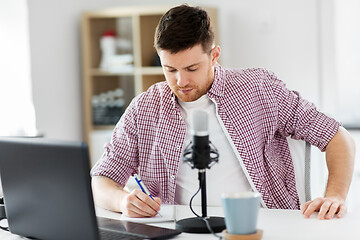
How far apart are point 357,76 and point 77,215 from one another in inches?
124

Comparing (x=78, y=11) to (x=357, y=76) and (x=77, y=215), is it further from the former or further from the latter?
(x=77, y=215)

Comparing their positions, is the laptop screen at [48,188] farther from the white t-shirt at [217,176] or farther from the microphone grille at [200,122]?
the white t-shirt at [217,176]

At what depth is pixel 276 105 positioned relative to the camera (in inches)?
78.7

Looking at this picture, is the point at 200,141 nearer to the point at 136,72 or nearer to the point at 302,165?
the point at 302,165

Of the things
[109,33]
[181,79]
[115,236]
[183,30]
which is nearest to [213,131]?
[181,79]

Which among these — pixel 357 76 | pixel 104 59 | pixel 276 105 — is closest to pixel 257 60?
pixel 357 76

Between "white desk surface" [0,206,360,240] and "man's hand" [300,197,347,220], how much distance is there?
0.05 feet

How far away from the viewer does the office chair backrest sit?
1.97 metres

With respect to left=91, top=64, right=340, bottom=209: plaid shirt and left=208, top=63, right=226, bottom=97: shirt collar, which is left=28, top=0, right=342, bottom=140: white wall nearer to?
left=91, top=64, right=340, bottom=209: plaid shirt

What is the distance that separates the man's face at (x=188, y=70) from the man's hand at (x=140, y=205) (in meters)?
0.41

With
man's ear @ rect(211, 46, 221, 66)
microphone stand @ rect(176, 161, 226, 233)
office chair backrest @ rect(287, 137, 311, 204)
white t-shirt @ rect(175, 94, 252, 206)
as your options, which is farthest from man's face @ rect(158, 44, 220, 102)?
microphone stand @ rect(176, 161, 226, 233)

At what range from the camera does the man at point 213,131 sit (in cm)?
187

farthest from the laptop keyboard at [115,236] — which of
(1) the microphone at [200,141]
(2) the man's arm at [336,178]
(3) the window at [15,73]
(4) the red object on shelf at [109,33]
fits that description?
(4) the red object on shelf at [109,33]

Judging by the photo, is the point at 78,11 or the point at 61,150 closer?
the point at 61,150
